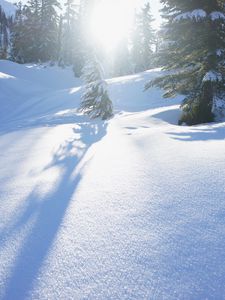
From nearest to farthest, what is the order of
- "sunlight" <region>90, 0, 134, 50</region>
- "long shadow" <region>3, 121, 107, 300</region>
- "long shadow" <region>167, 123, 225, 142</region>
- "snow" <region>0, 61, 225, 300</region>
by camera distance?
"snow" <region>0, 61, 225, 300</region> → "long shadow" <region>3, 121, 107, 300</region> → "long shadow" <region>167, 123, 225, 142</region> → "sunlight" <region>90, 0, 134, 50</region>

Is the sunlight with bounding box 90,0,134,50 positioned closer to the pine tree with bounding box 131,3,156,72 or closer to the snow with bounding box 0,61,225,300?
the pine tree with bounding box 131,3,156,72

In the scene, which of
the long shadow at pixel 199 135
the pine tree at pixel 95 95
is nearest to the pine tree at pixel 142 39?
the pine tree at pixel 95 95

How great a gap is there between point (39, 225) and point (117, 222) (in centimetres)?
84

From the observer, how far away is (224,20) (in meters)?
11.0

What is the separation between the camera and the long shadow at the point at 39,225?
2.39 meters

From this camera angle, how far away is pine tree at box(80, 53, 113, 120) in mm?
14961

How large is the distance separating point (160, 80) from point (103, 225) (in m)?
10.0

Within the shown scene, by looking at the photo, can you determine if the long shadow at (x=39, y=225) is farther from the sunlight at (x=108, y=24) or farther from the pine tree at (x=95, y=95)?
the sunlight at (x=108, y=24)

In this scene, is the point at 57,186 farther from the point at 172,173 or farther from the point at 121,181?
the point at 172,173

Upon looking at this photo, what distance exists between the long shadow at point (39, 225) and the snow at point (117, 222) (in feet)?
0.03

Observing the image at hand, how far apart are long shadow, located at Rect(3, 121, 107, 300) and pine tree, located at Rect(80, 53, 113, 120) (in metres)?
9.15

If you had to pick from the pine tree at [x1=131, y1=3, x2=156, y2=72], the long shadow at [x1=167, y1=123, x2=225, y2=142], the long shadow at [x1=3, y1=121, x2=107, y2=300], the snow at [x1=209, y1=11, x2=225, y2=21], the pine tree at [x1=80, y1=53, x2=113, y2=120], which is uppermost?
the pine tree at [x1=131, y1=3, x2=156, y2=72]

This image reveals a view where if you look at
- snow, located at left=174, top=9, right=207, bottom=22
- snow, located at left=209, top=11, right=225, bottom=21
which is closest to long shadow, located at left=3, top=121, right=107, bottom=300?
snow, located at left=174, top=9, right=207, bottom=22

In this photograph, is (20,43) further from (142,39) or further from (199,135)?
(199,135)
